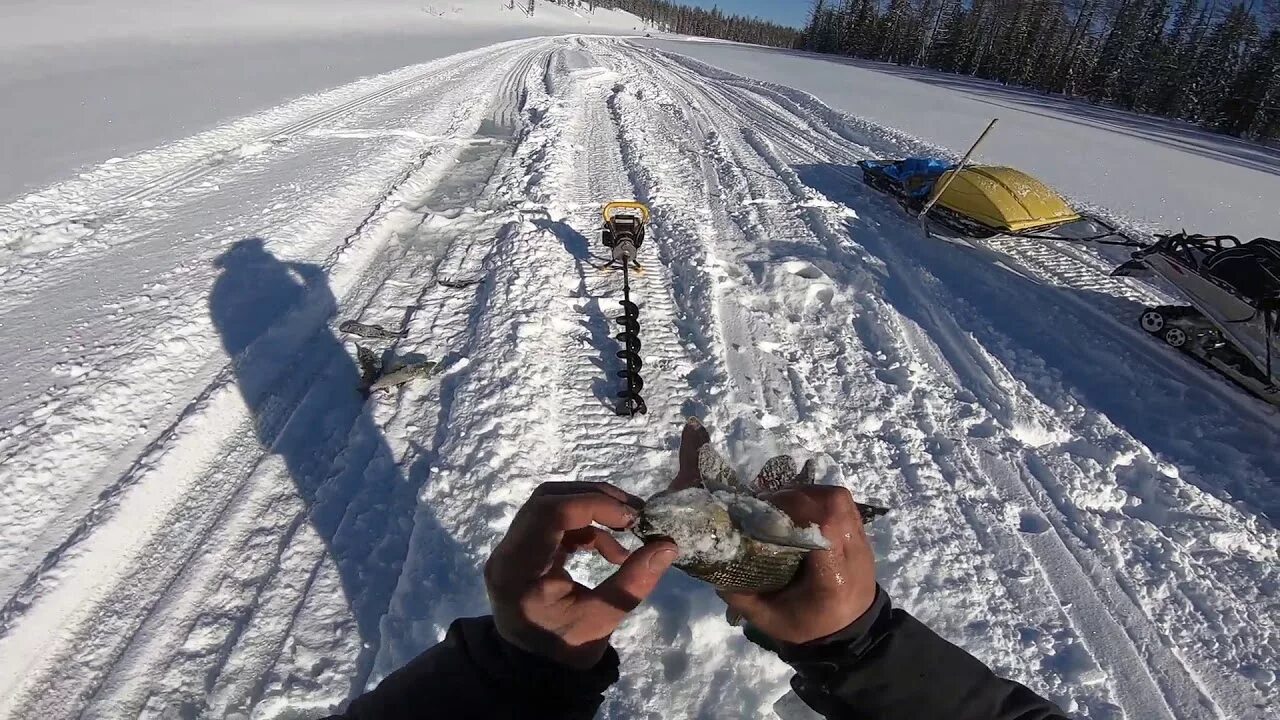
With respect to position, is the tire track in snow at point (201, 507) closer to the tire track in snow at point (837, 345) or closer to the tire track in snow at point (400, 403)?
the tire track in snow at point (400, 403)

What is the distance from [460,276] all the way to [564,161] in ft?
13.0

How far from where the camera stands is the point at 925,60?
51562 mm

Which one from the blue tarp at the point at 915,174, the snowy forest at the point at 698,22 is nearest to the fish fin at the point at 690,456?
the blue tarp at the point at 915,174

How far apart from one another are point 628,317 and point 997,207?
4.44m

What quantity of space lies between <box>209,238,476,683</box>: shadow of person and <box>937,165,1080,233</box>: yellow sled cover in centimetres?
604

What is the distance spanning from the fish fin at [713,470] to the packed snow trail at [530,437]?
1.09 meters

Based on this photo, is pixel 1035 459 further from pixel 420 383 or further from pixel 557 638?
pixel 420 383

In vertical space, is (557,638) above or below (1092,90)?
below

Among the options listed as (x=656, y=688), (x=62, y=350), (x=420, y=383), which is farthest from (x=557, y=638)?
(x=62, y=350)

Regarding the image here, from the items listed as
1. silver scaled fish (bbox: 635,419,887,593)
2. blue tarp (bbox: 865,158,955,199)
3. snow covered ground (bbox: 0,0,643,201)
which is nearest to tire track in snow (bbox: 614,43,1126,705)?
blue tarp (bbox: 865,158,955,199)

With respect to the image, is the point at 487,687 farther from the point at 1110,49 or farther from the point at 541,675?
the point at 1110,49

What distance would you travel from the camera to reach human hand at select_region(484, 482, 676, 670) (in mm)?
1225

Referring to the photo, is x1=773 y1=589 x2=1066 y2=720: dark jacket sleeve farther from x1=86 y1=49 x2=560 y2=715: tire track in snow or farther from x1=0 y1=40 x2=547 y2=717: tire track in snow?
x1=0 y1=40 x2=547 y2=717: tire track in snow

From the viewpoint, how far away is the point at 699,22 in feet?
376
